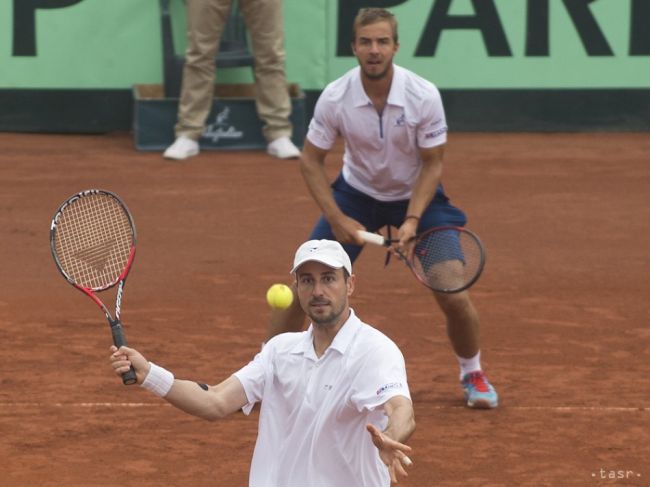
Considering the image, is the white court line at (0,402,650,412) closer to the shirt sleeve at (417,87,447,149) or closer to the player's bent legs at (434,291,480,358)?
the player's bent legs at (434,291,480,358)

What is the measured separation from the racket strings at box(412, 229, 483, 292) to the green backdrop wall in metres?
7.34

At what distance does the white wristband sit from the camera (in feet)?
16.6

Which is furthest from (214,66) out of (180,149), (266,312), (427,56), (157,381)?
(157,381)

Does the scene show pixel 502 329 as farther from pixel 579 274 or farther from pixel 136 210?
pixel 136 210

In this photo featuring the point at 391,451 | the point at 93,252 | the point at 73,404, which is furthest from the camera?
the point at 73,404

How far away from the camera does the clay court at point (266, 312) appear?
729 centimetres

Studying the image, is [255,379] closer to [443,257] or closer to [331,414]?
[331,414]

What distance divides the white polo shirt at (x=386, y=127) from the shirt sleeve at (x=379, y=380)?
2716 millimetres

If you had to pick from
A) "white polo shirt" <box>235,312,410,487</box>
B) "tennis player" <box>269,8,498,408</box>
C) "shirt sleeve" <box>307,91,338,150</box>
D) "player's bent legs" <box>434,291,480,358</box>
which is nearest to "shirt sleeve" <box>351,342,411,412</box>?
"white polo shirt" <box>235,312,410,487</box>

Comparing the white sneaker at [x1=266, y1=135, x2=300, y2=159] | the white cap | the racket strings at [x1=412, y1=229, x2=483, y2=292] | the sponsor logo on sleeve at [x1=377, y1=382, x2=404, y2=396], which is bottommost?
the white sneaker at [x1=266, y1=135, x2=300, y2=159]

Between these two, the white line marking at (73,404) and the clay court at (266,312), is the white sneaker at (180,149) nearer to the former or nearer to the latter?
the clay court at (266,312)

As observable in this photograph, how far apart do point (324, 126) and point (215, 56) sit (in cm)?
631

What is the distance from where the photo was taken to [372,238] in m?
7.41

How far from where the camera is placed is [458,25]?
1478 centimetres
